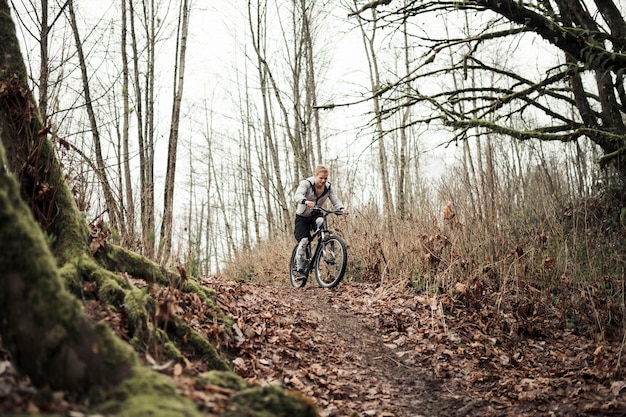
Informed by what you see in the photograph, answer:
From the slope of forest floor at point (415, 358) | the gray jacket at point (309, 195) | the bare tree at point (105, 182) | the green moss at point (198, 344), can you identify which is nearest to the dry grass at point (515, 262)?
the slope of forest floor at point (415, 358)

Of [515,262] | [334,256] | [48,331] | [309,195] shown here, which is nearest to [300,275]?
[334,256]

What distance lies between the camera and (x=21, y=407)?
1734mm

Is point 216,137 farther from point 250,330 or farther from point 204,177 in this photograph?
point 250,330

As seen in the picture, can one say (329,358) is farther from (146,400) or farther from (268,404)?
(146,400)

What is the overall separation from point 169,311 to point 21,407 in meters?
1.37

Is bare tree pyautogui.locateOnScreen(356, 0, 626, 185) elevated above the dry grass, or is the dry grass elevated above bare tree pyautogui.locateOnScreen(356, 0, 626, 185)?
bare tree pyautogui.locateOnScreen(356, 0, 626, 185)

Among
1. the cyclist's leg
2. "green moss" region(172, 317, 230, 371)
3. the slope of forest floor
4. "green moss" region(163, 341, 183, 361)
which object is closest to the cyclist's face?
the cyclist's leg

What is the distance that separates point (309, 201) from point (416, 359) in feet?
10.8

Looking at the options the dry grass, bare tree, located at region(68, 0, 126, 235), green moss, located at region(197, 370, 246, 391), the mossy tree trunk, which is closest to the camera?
the mossy tree trunk

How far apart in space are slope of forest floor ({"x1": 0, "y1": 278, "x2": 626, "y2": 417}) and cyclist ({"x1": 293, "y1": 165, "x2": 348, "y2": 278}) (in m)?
1.60

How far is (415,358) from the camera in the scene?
17.4ft

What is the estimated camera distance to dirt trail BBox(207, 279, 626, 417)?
13.7ft

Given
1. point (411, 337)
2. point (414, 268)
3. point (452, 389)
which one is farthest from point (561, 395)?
point (414, 268)

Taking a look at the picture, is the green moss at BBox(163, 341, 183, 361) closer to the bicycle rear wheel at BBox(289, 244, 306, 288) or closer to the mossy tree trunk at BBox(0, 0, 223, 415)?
the mossy tree trunk at BBox(0, 0, 223, 415)
